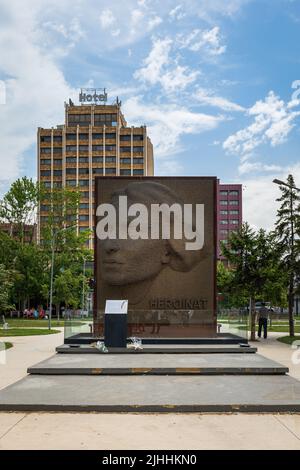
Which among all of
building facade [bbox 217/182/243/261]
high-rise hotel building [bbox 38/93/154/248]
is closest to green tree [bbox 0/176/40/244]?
high-rise hotel building [bbox 38/93/154/248]

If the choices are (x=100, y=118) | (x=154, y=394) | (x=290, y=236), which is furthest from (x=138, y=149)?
(x=154, y=394)

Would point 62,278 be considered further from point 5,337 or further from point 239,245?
point 239,245

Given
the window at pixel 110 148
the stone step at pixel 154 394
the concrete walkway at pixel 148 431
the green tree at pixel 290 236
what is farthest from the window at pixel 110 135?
the concrete walkway at pixel 148 431

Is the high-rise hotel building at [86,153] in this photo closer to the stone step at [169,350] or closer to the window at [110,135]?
the window at [110,135]

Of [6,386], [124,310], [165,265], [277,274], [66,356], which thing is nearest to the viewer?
[6,386]

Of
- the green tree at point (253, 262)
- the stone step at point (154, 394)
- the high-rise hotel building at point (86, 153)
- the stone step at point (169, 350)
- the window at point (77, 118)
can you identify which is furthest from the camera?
the window at point (77, 118)

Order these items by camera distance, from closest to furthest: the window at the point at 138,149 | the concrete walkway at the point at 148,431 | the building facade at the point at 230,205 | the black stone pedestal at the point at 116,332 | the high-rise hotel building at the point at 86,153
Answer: the concrete walkway at the point at 148,431, the black stone pedestal at the point at 116,332, the window at the point at 138,149, the high-rise hotel building at the point at 86,153, the building facade at the point at 230,205

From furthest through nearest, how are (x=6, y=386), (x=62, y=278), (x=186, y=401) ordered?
(x=62, y=278), (x=6, y=386), (x=186, y=401)

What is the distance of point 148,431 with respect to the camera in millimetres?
8812

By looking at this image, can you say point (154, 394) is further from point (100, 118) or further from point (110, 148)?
point (100, 118)

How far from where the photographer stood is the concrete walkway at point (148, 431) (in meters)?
8.02

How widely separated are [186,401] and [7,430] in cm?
350

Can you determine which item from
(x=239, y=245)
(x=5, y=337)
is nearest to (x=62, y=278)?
(x=5, y=337)
